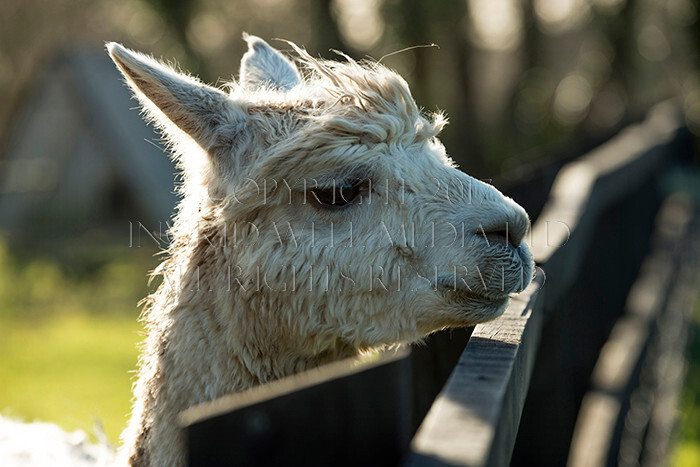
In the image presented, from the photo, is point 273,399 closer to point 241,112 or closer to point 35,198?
point 241,112

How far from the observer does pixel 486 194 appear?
234 cm

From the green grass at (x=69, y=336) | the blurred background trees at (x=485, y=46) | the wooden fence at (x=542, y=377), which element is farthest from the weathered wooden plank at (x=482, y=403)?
the blurred background trees at (x=485, y=46)

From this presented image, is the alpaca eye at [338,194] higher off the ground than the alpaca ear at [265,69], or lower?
lower

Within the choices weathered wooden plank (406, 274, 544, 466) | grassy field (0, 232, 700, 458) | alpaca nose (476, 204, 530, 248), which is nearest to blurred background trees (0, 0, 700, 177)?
grassy field (0, 232, 700, 458)

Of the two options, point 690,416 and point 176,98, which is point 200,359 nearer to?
point 176,98

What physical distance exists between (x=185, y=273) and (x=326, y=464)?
1459mm

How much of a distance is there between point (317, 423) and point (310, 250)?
1.24m

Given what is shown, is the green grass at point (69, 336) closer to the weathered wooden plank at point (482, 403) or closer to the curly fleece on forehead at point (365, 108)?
the curly fleece on forehead at point (365, 108)

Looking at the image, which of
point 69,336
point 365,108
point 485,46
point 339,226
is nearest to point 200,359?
point 339,226

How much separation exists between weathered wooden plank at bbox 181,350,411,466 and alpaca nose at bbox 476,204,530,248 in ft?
3.51

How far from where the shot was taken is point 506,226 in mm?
2262

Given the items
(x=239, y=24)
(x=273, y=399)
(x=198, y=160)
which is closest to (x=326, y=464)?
(x=273, y=399)

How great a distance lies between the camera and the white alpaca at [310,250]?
228 centimetres

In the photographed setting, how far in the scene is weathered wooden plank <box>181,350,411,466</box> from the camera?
3.48 feet
